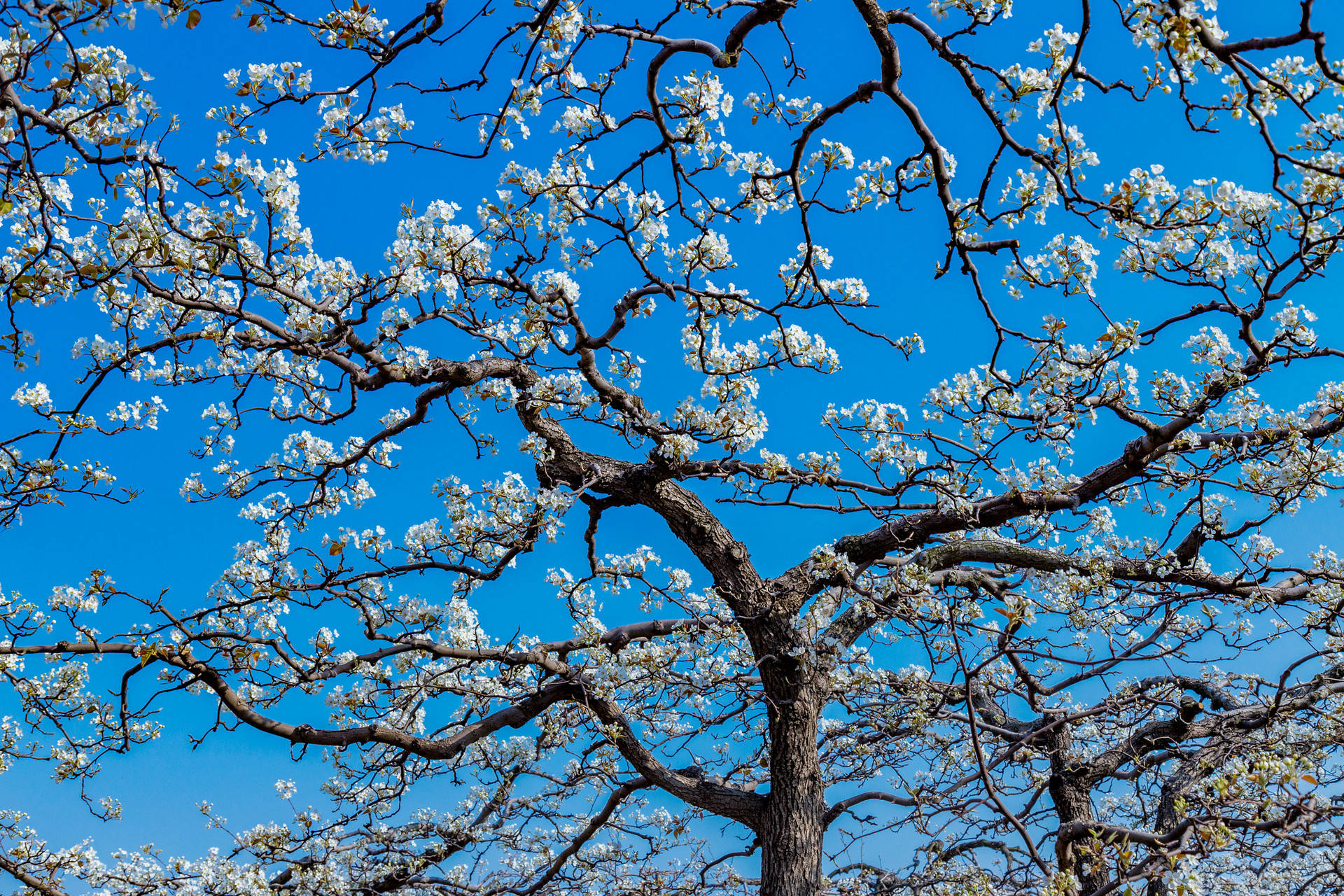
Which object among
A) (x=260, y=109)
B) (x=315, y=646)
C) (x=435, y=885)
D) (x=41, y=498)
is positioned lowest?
(x=435, y=885)

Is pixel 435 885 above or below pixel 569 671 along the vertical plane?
below

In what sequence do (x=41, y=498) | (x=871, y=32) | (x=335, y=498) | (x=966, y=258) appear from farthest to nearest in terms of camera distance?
(x=335, y=498), (x=41, y=498), (x=966, y=258), (x=871, y=32)

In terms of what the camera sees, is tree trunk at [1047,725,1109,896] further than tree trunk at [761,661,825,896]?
Yes

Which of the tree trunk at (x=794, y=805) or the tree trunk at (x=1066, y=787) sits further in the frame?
the tree trunk at (x=1066, y=787)

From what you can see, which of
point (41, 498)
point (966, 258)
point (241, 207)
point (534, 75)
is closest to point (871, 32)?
point (966, 258)

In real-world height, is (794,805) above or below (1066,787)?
below

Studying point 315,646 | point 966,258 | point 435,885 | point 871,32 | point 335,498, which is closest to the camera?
point 871,32

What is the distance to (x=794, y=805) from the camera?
231 inches

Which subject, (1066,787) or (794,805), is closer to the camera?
(794,805)

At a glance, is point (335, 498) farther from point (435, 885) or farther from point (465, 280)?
point (435, 885)

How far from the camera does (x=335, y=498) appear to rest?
5891mm

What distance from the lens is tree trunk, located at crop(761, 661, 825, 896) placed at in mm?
5684

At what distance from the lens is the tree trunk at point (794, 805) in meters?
5.68

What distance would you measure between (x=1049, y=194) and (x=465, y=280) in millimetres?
2972
